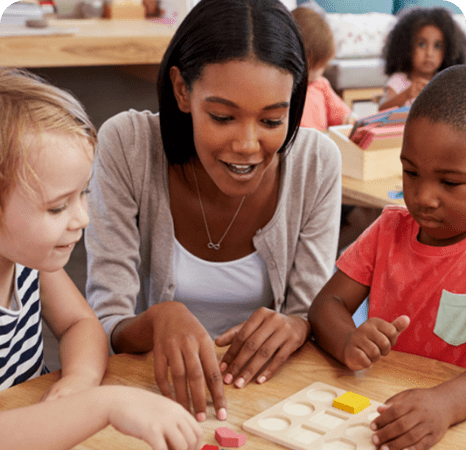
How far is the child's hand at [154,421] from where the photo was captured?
2.13 ft

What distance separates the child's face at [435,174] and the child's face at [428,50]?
2526 millimetres

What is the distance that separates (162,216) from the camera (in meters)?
1.32

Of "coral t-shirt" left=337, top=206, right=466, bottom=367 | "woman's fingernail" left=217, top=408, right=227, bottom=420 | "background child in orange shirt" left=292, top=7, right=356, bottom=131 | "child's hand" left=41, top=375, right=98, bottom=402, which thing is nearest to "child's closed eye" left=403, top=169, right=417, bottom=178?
"coral t-shirt" left=337, top=206, right=466, bottom=367

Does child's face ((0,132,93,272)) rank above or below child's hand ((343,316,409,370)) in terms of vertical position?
above

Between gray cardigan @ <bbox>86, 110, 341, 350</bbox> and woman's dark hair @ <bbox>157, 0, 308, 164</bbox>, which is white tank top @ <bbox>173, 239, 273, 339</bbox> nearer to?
gray cardigan @ <bbox>86, 110, 341, 350</bbox>

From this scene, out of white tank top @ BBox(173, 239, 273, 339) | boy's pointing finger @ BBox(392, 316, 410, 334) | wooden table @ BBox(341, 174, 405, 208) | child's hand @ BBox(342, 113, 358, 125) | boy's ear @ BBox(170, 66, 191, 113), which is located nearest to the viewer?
boy's pointing finger @ BBox(392, 316, 410, 334)

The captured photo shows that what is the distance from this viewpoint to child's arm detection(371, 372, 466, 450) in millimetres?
763

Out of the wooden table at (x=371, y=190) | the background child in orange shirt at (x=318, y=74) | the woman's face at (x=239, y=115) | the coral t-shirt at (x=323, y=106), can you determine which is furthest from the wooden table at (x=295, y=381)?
the coral t-shirt at (x=323, y=106)

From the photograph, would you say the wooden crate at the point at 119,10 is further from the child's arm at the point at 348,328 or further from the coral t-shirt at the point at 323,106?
the child's arm at the point at 348,328

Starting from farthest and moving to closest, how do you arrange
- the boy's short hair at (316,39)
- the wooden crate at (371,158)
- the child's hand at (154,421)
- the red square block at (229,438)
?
the boy's short hair at (316,39), the wooden crate at (371,158), the red square block at (229,438), the child's hand at (154,421)

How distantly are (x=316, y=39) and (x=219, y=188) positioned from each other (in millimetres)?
2046

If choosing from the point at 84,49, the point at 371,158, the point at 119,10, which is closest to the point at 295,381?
the point at 371,158

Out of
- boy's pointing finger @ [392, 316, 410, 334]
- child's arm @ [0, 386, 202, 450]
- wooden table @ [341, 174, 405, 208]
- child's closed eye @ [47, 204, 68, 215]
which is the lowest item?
wooden table @ [341, 174, 405, 208]

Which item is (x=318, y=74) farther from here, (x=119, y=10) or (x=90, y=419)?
(x=90, y=419)
